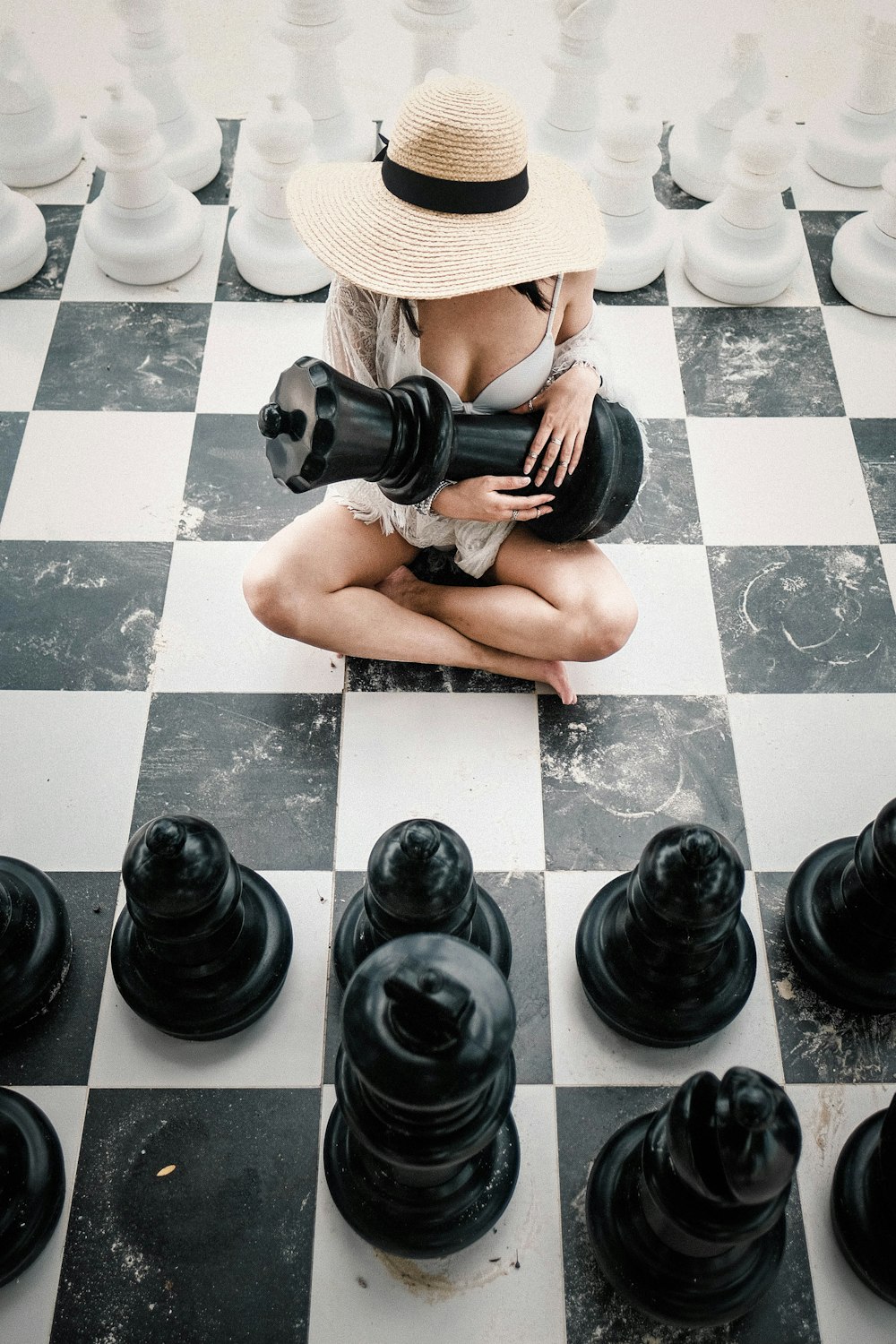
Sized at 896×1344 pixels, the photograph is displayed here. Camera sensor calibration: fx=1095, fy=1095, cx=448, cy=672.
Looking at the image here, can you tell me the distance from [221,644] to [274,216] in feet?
3.23

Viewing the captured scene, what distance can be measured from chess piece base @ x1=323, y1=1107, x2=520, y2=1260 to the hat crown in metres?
1.19

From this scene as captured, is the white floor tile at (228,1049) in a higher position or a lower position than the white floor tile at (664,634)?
lower

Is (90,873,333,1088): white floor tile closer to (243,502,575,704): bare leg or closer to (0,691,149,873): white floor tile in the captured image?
(0,691,149,873): white floor tile

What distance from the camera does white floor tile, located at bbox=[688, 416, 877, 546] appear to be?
204cm

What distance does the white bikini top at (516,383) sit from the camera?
1.57 metres

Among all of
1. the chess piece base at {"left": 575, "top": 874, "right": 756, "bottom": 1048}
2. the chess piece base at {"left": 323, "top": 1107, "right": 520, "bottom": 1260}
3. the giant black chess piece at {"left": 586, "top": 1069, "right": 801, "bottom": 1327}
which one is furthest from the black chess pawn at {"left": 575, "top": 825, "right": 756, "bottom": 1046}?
the chess piece base at {"left": 323, "top": 1107, "right": 520, "bottom": 1260}

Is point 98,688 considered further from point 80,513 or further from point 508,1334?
point 508,1334

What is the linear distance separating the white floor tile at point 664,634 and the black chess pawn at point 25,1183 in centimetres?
102

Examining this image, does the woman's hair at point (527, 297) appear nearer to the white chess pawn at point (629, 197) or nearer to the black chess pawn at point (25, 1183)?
the white chess pawn at point (629, 197)

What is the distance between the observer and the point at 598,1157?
1387 mm

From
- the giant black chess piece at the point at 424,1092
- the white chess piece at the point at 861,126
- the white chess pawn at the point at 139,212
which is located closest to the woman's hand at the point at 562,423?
the giant black chess piece at the point at 424,1092

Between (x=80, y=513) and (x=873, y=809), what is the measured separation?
149 cm

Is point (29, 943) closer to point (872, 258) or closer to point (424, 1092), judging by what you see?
point (424, 1092)

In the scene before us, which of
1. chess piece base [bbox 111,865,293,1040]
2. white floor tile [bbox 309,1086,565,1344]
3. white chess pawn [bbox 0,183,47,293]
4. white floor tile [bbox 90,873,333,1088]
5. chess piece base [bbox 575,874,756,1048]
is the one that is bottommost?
white floor tile [bbox 309,1086,565,1344]
